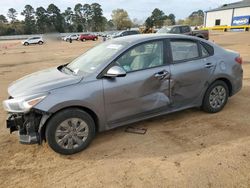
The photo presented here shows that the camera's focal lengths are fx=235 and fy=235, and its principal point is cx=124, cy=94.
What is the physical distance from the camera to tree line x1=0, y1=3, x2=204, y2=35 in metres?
80.5

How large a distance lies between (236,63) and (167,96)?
1.81 meters

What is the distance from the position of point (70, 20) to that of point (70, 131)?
99.3 metres

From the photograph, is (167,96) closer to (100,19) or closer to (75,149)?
(75,149)

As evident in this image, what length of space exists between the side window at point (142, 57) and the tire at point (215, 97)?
127 cm

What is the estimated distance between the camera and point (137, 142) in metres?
Answer: 3.71

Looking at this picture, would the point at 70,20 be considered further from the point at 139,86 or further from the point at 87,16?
the point at 139,86

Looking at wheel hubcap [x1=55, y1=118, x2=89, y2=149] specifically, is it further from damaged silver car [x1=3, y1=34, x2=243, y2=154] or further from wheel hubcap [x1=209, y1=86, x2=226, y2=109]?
wheel hubcap [x1=209, y1=86, x2=226, y2=109]

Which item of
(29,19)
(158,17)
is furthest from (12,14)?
(158,17)

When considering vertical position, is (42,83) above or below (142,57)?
below

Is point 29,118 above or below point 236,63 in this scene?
below

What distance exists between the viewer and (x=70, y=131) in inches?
133

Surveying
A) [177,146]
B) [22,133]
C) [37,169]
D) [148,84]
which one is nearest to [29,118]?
[22,133]

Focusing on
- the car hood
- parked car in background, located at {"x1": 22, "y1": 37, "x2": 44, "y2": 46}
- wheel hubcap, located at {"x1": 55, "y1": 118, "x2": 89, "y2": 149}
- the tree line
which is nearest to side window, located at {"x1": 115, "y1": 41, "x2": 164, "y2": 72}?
the car hood

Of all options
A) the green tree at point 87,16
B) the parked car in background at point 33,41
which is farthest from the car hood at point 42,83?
the green tree at point 87,16
